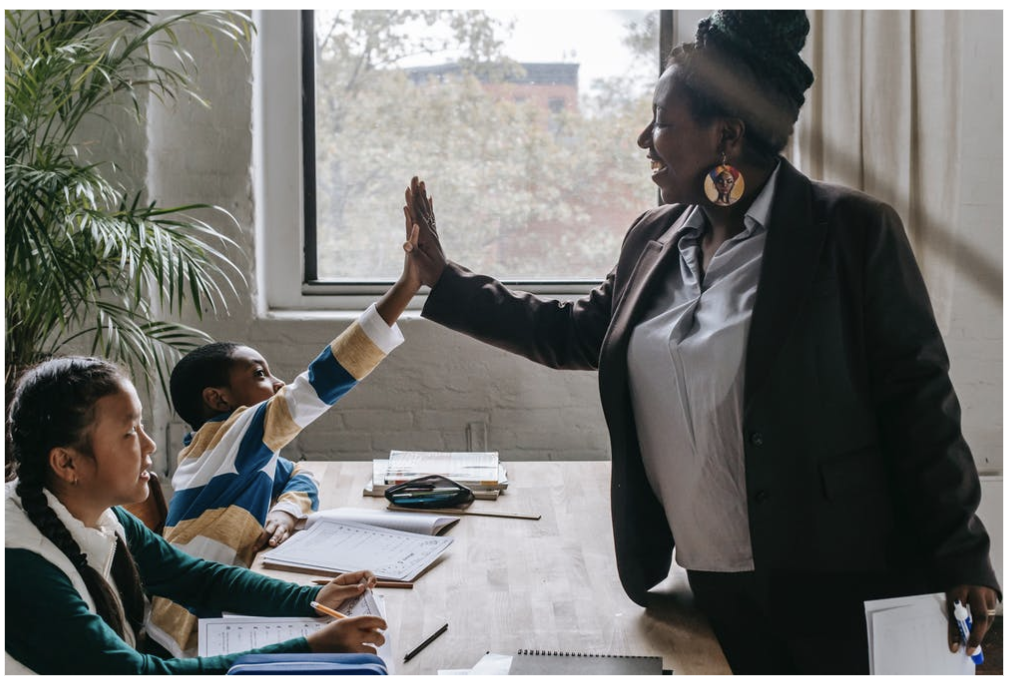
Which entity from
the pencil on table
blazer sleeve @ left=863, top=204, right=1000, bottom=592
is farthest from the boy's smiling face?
blazer sleeve @ left=863, top=204, right=1000, bottom=592

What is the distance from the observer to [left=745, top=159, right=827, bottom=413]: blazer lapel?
4.40ft

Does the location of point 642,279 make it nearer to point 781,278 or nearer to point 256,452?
point 781,278

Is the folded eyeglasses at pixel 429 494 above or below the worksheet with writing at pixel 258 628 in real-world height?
above

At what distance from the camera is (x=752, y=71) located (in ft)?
4.76

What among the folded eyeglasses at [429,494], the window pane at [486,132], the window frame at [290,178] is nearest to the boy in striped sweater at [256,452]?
the folded eyeglasses at [429,494]

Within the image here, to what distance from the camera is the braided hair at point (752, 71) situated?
4.70 ft

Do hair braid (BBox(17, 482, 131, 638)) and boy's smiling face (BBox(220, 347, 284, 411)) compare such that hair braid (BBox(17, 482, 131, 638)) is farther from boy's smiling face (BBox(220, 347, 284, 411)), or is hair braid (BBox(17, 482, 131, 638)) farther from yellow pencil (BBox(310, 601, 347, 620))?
boy's smiling face (BBox(220, 347, 284, 411))

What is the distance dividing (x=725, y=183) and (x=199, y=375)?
1.17 m

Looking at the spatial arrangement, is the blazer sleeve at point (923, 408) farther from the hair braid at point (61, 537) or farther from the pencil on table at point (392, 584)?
the hair braid at point (61, 537)

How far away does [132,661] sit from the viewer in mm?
1197

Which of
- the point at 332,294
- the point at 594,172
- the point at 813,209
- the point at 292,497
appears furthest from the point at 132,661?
the point at 594,172

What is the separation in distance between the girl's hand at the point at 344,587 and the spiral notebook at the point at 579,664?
0.28m

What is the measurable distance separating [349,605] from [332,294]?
175cm

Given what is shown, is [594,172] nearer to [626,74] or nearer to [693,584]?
[626,74]
